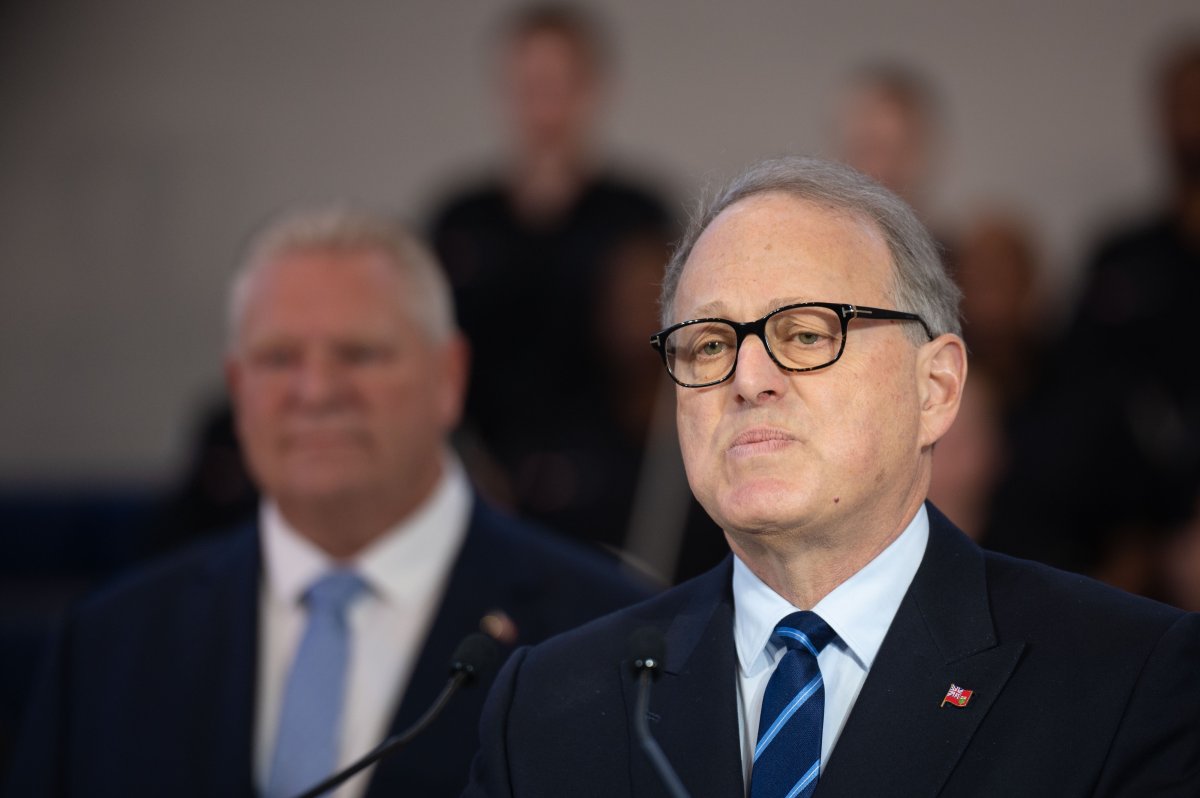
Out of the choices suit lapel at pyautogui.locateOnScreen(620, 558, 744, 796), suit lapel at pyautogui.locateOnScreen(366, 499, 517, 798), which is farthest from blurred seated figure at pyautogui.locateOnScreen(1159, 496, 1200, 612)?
suit lapel at pyautogui.locateOnScreen(620, 558, 744, 796)

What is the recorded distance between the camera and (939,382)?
2146mm

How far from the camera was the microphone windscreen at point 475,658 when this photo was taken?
2.19m

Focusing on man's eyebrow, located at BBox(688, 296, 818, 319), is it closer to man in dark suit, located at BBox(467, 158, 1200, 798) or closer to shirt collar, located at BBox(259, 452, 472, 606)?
man in dark suit, located at BBox(467, 158, 1200, 798)

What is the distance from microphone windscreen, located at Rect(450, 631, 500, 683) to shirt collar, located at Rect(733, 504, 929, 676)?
0.34 meters

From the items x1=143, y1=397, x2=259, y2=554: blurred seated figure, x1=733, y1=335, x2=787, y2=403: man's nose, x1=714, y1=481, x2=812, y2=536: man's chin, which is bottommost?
x1=143, y1=397, x2=259, y2=554: blurred seated figure

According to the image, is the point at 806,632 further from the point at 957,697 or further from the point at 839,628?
the point at 957,697

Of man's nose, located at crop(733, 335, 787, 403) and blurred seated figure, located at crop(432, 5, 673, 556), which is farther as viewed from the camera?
blurred seated figure, located at crop(432, 5, 673, 556)

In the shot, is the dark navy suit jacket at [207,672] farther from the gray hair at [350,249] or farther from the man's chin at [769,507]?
the man's chin at [769,507]

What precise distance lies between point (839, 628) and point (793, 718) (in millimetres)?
137

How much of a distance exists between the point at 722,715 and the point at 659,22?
202 inches

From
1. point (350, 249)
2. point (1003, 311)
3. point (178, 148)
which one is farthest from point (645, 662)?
point (178, 148)

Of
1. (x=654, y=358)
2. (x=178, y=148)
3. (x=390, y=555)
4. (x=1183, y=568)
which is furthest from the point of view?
(x=178, y=148)

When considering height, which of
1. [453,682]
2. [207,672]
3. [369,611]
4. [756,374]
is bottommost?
[207,672]

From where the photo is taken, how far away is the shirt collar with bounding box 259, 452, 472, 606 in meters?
3.05
